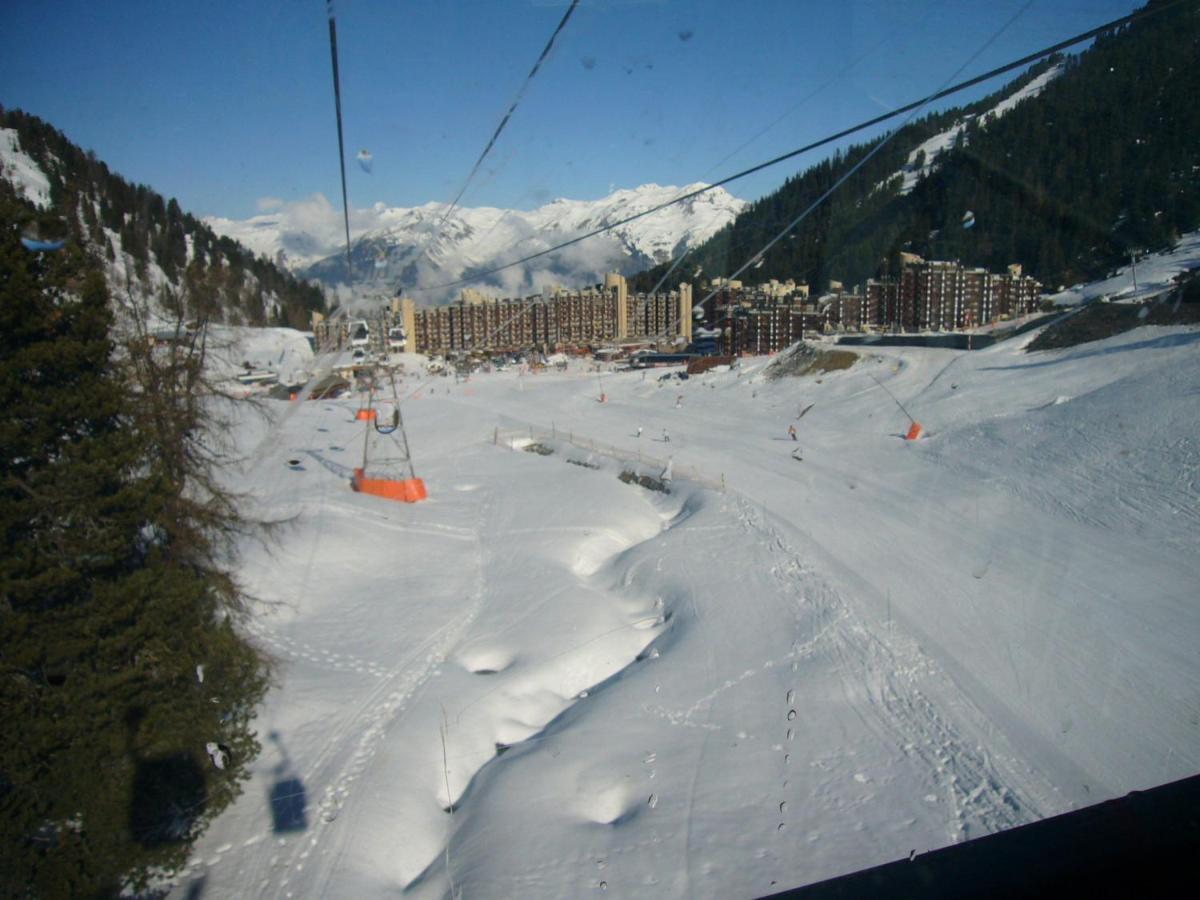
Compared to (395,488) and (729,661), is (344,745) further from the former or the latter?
(395,488)

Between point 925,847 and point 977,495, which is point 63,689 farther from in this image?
point 977,495

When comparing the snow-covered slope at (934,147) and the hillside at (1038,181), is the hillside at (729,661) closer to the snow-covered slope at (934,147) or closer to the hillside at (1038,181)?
the hillside at (1038,181)

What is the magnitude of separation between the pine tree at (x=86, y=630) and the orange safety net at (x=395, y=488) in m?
7.05

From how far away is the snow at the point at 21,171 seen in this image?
147 inches

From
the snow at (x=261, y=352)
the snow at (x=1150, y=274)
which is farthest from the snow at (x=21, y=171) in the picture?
the snow at (x=1150, y=274)

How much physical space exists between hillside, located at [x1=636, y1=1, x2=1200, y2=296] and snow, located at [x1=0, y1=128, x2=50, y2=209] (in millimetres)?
6484

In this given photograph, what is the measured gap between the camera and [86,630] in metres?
3.87

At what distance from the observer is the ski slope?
12.6 feet

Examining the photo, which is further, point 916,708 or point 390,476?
point 390,476

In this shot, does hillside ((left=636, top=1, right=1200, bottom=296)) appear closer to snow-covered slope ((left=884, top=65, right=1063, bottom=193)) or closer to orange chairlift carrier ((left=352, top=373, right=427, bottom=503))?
snow-covered slope ((left=884, top=65, right=1063, bottom=193))

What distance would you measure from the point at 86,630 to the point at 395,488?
8.29 m

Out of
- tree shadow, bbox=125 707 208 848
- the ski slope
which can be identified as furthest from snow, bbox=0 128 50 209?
tree shadow, bbox=125 707 208 848

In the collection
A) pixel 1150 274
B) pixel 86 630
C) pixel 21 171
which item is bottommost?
pixel 86 630

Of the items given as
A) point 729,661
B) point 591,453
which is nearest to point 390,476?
point 591,453
